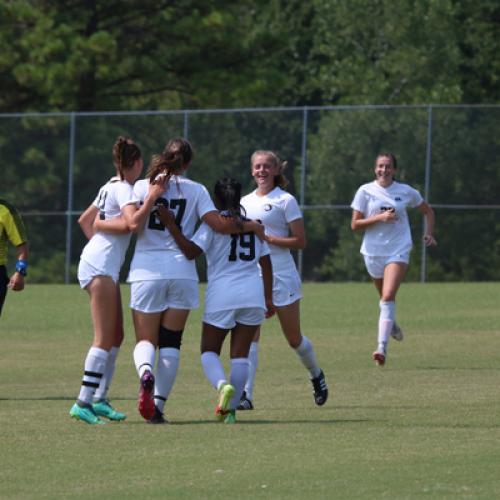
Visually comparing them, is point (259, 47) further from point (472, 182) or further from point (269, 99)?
point (472, 182)

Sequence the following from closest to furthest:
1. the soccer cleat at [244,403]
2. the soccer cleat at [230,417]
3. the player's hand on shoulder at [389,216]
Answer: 1. the soccer cleat at [230,417]
2. the soccer cleat at [244,403]
3. the player's hand on shoulder at [389,216]

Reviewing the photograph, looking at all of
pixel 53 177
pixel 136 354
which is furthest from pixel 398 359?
pixel 53 177

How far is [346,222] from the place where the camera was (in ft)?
90.0

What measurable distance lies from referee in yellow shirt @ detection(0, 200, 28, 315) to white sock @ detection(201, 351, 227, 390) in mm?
1984

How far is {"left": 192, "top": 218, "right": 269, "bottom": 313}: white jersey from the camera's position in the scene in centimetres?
1000

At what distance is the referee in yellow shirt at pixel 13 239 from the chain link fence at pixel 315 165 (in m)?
15.5

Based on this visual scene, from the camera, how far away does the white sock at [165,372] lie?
9.87 metres

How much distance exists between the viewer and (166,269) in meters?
9.77

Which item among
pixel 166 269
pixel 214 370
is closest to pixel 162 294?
pixel 166 269

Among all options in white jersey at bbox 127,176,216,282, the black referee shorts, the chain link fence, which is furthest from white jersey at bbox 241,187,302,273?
the chain link fence

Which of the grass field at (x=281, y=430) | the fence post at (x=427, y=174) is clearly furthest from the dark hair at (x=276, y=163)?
the fence post at (x=427, y=174)

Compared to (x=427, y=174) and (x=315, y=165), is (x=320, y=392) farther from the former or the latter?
(x=315, y=165)

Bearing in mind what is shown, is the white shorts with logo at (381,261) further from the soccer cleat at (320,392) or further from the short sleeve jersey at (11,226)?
the short sleeve jersey at (11,226)

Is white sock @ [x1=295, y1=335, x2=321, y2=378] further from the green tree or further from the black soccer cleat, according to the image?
the green tree
